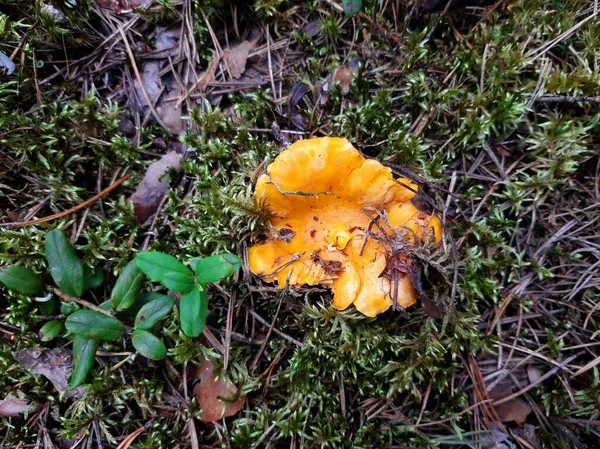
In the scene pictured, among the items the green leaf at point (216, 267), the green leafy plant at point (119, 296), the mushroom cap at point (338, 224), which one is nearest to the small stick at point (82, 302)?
the green leafy plant at point (119, 296)

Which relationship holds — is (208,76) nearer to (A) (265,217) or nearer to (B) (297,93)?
(B) (297,93)

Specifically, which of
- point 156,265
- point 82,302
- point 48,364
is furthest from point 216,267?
point 48,364

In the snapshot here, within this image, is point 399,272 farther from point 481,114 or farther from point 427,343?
point 481,114

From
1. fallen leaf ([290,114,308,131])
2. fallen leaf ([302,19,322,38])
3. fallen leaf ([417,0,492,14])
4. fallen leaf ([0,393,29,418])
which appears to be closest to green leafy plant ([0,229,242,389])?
fallen leaf ([0,393,29,418])

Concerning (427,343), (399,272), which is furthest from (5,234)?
(427,343)

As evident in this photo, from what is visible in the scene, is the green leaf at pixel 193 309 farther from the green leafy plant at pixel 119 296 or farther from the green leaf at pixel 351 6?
the green leaf at pixel 351 6
